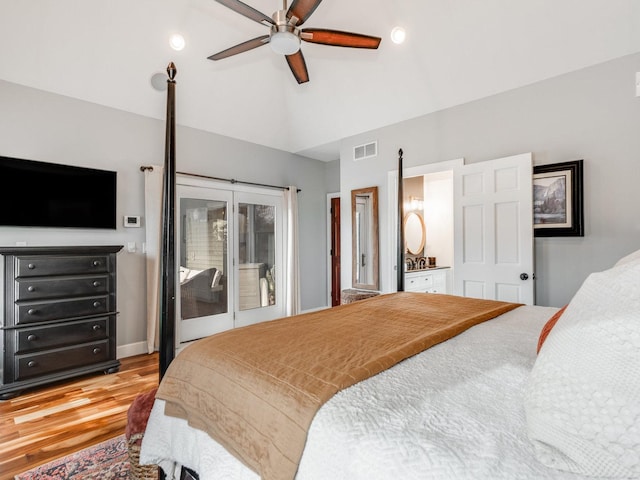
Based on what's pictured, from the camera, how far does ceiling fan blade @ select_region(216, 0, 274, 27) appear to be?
2.06 meters

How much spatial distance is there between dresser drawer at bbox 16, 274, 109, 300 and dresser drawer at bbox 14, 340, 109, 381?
48cm

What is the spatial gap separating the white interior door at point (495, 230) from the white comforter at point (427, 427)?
2.31m

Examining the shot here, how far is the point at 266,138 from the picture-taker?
5062 millimetres

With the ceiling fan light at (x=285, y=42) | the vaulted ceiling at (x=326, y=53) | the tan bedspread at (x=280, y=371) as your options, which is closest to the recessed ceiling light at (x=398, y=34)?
the vaulted ceiling at (x=326, y=53)

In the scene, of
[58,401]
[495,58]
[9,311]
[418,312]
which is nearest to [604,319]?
[418,312]

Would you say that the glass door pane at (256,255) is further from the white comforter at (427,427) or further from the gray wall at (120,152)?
the white comforter at (427,427)

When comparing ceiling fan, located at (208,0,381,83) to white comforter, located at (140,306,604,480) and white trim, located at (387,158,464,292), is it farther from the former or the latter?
white comforter, located at (140,306,604,480)

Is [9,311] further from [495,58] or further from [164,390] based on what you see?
[495,58]

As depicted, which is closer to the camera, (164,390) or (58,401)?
(164,390)

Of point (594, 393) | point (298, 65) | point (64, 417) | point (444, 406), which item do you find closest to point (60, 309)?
point (64, 417)

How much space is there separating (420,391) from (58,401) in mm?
3084

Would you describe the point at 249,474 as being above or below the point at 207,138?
below

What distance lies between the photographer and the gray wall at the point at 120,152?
3.18 meters

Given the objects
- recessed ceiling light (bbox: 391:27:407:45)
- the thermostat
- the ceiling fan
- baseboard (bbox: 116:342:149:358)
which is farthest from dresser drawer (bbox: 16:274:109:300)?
recessed ceiling light (bbox: 391:27:407:45)
